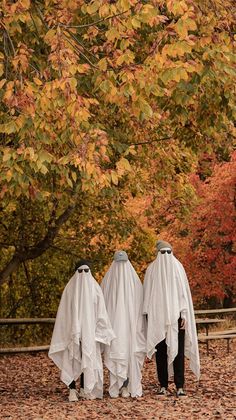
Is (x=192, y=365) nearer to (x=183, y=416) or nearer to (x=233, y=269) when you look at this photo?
(x=183, y=416)

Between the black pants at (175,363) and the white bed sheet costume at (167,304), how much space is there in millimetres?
104

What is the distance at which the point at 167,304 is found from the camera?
43.8 ft

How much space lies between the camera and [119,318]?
13680 mm

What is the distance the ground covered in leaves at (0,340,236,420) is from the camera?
1198 centimetres

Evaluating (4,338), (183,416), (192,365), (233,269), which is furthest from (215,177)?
(183,416)

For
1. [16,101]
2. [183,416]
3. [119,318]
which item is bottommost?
[183,416]

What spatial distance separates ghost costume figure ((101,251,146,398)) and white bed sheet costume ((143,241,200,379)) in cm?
19

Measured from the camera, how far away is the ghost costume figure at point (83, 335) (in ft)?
44.0

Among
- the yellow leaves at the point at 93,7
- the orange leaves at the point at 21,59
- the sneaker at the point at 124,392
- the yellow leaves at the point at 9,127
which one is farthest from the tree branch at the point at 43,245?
the yellow leaves at the point at 9,127

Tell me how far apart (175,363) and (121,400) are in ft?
2.92

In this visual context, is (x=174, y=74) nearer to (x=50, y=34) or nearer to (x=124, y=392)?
(x=50, y=34)

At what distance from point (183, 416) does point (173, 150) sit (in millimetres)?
7883

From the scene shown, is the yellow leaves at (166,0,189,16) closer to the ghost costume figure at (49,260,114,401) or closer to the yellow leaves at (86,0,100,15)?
the yellow leaves at (86,0,100,15)

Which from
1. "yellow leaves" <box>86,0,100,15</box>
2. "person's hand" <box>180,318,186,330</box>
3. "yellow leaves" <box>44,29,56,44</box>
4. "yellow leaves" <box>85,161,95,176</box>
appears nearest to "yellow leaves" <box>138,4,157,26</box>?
"yellow leaves" <box>86,0,100,15</box>
